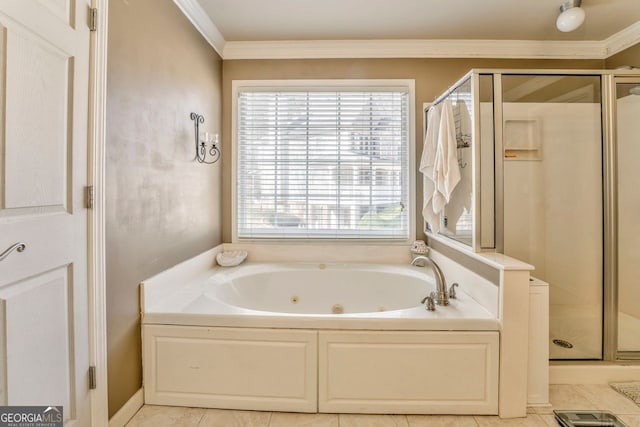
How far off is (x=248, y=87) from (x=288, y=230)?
4.17 feet

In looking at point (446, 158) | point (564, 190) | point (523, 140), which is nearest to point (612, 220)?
point (564, 190)

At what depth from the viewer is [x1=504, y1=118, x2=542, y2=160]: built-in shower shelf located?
6.77 ft

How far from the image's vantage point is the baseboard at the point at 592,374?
72.4 inches

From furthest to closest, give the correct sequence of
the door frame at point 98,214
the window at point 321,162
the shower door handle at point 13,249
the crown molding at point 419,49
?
the window at point 321,162 → the crown molding at point 419,49 → the door frame at point 98,214 → the shower door handle at point 13,249

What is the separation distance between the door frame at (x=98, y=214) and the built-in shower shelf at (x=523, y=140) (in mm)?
2244

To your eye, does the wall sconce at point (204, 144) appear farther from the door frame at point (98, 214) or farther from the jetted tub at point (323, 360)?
the jetted tub at point (323, 360)

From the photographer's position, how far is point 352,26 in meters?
2.34

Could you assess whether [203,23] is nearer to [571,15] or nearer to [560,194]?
[571,15]

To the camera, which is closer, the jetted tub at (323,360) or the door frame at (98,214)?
the door frame at (98,214)

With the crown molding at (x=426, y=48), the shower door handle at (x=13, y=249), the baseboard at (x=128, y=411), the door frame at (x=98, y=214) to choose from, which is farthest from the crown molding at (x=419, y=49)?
the baseboard at (x=128, y=411)

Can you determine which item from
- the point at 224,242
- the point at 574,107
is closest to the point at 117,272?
the point at 224,242

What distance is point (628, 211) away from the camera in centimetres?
Answer: 198

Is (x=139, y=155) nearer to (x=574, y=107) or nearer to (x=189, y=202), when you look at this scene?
(x=189, y=202)

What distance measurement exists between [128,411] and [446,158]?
7.19ft
